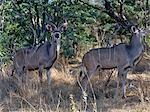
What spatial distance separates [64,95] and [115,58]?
1387 mm

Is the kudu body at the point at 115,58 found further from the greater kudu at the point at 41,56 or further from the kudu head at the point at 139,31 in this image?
the greater kudu at the point at 41,56

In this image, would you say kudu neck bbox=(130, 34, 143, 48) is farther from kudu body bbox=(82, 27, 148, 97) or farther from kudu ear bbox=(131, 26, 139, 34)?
kudu ear bbox=(131, 26, 139, 34)

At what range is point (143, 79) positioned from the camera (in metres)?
10.4

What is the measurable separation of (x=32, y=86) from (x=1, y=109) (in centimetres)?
189

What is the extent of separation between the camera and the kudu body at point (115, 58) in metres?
9.88

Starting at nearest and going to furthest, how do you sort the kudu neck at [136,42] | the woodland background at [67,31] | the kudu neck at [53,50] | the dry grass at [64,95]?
the dry grass at [64,95]
the kudu neck at [136,42]
the woodland background at [67,31]
the kudu neck at [53,50]

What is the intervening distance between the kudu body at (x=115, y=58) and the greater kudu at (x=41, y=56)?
3.77ft

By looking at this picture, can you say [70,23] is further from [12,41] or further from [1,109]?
[1,109]

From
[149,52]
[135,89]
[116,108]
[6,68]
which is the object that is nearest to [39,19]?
[6,68]

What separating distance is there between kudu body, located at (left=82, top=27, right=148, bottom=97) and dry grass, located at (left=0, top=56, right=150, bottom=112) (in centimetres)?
43

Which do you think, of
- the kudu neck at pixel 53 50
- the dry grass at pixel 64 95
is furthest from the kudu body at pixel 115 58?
the kudu neck at pixel 53 50

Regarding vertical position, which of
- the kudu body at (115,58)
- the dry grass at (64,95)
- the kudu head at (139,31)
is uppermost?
the kudu head at (139,31)

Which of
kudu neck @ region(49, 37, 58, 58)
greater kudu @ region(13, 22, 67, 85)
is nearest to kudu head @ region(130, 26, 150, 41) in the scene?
greater kudu @ region(13, 22, 67, 85)

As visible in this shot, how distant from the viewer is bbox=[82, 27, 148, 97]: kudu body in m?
9.88
